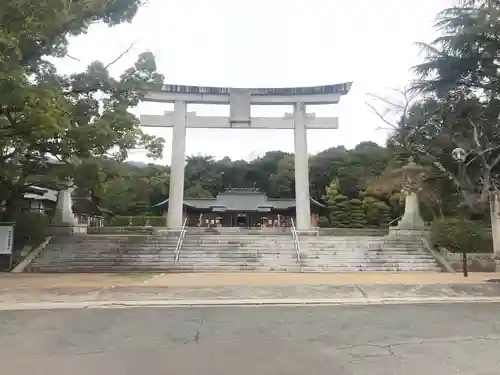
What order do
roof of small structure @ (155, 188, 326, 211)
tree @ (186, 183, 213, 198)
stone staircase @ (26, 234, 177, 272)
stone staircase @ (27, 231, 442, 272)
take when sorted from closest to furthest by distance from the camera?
stone staircase @ (26, 234, 177, 272), stone staircase @ (27, 231, 442, 272), roof of small structure @ (155, 188, 326, 211), tree @ (186, 183, 213, 198)

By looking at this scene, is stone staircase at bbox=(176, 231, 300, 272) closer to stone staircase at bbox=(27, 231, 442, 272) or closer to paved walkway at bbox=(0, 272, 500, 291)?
stone staircase at bbox=(27, 231, 442, 272)

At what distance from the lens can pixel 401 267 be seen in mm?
17016

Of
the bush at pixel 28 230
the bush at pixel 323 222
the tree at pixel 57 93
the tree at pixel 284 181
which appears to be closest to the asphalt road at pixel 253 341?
the tree at pixel 57 93

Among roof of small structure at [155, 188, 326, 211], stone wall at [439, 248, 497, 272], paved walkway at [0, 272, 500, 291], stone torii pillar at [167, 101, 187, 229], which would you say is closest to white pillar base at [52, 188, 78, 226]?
stone torii pillar at [167, 101, 187, 229]

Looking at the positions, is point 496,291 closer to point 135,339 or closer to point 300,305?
point 300,305

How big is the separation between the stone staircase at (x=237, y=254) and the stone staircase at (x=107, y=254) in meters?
0.76

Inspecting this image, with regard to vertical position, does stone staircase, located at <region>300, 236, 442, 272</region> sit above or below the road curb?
above

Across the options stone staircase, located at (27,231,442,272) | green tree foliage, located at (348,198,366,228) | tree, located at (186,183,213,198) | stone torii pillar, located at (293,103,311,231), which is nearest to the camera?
Answer: stone staircase, located at (27,231,442,272)

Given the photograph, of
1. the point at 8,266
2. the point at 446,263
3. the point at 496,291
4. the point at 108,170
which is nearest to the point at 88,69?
the point at 108,170

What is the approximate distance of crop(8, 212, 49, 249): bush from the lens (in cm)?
1823

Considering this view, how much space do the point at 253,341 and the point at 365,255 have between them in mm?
13616

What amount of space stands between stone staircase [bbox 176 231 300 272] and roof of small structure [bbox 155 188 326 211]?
81.6ft

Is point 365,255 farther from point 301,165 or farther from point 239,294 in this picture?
point 239,294

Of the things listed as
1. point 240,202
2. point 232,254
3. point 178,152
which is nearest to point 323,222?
point 240,202
